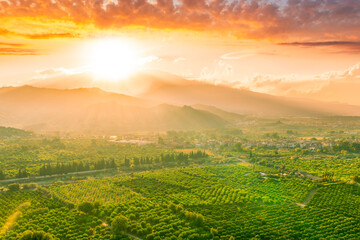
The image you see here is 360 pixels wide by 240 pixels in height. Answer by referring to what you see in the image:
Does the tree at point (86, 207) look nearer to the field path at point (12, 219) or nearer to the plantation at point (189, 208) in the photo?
the plantation at point (189, 208)

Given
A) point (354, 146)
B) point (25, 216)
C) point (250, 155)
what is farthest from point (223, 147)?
point (25, 216)

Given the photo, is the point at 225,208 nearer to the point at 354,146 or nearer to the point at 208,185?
the point at 208,185

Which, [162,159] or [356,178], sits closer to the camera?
[356,178]

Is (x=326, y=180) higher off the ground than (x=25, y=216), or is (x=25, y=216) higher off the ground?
(x=326, y=180)

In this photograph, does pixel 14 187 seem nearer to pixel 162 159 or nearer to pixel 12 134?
pixel 162 159

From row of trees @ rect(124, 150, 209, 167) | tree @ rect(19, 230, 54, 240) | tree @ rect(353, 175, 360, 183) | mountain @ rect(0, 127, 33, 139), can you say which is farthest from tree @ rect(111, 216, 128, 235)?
mountain @ rect(0, 127, 33, 139)

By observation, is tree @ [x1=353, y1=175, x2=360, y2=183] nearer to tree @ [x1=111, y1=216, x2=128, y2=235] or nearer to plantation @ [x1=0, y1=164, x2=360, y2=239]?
plantation @ [x1=0, y1=164, x2=360, y2=239]


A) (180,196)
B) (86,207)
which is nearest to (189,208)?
(180,196)

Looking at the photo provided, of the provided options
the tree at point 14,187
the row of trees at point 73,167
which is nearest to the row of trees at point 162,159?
the row of trees at point 73,167
